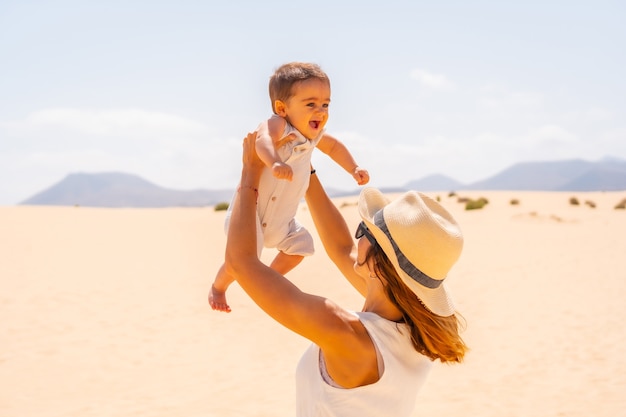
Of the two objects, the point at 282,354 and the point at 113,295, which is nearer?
the point at 282,354

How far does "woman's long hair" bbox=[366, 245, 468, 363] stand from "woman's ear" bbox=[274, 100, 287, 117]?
49.3 inches

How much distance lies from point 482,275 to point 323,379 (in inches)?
476

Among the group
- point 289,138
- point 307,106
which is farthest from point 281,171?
point 307,106

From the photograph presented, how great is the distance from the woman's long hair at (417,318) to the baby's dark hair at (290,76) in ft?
4.20

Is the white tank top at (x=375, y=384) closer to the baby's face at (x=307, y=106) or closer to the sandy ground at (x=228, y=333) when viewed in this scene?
the baby's face at (x=307, y=106)

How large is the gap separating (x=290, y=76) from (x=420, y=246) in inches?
56.6

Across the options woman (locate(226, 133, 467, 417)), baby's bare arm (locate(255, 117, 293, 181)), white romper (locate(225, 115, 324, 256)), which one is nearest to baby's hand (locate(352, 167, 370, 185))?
white romper (locate(225, 115, 324, 256))

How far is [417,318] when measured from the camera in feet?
7.68

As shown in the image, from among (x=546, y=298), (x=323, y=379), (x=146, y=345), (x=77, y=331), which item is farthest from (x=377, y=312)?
(x=546, y=298)

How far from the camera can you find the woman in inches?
87.8

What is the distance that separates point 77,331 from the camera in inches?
389

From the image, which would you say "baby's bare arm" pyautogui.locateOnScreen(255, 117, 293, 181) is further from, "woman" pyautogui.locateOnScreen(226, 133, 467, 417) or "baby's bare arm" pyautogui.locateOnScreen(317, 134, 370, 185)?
"baby's bare arm" pyautogui.locateOnScreen(317, 134, 370, 185)

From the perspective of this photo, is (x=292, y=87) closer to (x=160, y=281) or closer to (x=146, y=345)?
(x=146, y=345)

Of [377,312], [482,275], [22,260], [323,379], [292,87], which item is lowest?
[22,260]
